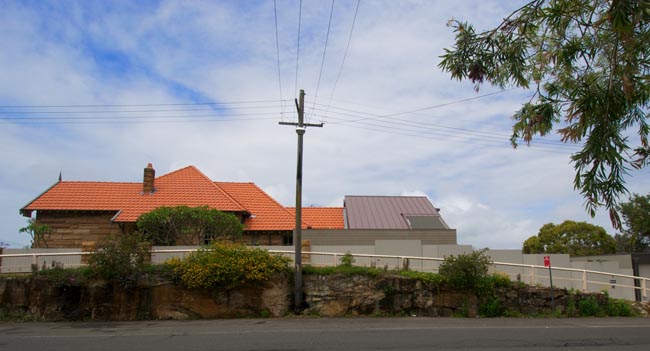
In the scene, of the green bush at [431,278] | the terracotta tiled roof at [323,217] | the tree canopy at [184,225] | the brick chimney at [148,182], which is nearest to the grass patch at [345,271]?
the green bush at [431,278]

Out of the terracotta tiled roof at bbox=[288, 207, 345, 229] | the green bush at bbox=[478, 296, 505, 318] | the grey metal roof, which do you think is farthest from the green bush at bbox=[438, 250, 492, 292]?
the terracotta tiled roof at bbox=[288, 207, 345, 229]

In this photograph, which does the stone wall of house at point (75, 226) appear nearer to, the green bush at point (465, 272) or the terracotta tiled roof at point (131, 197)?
the terracotta tiled roof at point (131, 197)

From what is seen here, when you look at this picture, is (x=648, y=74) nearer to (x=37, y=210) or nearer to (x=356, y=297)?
(x=356, y=297)

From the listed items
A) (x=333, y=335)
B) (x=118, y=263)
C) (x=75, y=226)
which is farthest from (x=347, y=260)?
(x=75, y=226)

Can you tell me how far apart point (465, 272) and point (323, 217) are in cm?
1758

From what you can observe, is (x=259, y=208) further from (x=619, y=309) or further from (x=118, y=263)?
(x=619, y=309)

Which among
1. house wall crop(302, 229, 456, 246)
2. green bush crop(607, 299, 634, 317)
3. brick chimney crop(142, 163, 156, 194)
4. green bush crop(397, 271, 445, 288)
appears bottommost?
green bush crop(607, 299, 634, 317)

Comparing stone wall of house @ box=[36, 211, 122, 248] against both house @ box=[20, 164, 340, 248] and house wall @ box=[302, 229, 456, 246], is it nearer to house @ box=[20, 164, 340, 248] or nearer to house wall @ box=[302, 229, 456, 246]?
house @ box=[20, 164, 340, 248]

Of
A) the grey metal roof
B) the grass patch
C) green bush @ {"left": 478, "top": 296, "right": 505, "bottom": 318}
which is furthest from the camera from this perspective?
the grey metal roof

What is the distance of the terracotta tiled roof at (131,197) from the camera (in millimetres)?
29906

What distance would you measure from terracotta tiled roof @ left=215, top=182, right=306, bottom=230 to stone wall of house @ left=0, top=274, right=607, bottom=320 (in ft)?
35.1

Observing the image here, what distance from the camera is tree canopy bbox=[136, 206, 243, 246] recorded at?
24984mm

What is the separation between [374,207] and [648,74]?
103 ft

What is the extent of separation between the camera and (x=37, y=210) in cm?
2941
